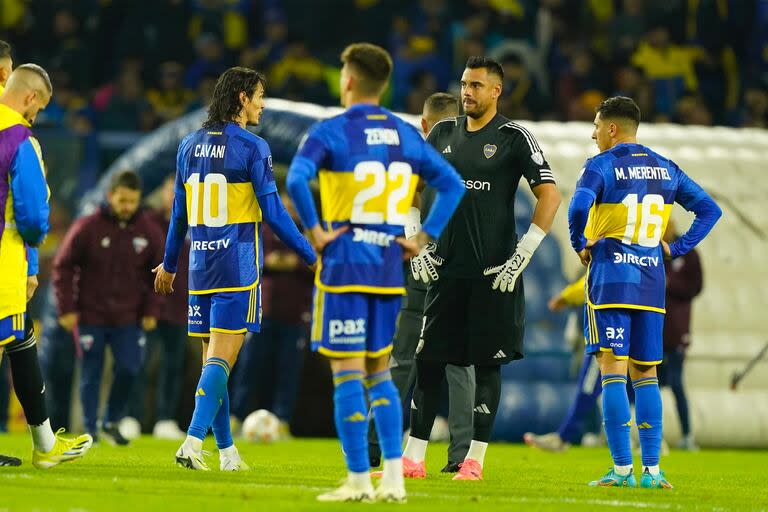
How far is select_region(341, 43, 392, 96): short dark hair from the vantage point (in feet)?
20.0

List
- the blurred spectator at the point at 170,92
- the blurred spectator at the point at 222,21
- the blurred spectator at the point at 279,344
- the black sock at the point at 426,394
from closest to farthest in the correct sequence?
the black sock at the point at 426,394, the blurred spectator at the point at 279,344, the blurred spectator at the point at 170,92, the blurred spectator at the point at 222,21

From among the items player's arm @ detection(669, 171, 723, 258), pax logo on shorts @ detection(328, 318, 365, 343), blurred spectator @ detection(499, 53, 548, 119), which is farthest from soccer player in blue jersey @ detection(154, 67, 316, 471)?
blurred spectator @ detection(499, 53, 548, 119)

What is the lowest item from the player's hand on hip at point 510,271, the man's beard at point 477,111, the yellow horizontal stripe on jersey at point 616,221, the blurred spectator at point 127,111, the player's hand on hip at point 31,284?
the player's hand on hip at point 31,284

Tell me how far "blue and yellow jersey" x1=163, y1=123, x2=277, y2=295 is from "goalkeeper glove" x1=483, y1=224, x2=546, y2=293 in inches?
53.8

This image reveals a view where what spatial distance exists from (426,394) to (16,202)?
260 centimetres

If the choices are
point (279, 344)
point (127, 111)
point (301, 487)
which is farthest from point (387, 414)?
point (127, 111)

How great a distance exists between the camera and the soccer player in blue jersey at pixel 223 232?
7422 mm

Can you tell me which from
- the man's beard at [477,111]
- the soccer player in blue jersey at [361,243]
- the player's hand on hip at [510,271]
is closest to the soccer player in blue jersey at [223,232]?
the player's hand on hip at [510,271]

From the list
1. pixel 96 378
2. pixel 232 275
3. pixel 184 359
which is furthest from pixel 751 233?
pixel 232 275

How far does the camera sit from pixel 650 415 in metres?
7.48

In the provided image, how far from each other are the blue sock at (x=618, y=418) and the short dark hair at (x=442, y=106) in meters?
2.18

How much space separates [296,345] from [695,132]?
5.27 meters

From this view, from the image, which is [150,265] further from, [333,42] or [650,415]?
[333,42]

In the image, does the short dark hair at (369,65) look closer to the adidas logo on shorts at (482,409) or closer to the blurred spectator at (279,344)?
the adidas logo on shorts at (482,409)
